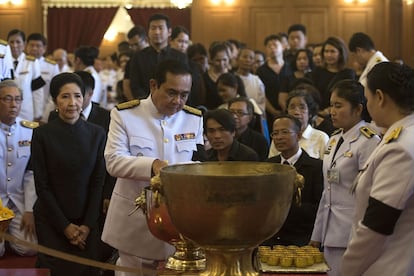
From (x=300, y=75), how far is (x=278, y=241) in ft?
10.2

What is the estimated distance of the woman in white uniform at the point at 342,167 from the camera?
3195mm

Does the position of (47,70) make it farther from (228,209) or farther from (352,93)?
(228,209)

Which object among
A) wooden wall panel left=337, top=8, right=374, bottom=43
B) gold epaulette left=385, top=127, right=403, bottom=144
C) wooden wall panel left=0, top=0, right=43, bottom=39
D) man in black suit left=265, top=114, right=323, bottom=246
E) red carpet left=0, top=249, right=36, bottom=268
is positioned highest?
wooden wall panel left=0, top=0, right=43, bottom=39

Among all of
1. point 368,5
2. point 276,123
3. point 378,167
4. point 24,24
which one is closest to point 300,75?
point 276,123

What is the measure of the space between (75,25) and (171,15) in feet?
5.86

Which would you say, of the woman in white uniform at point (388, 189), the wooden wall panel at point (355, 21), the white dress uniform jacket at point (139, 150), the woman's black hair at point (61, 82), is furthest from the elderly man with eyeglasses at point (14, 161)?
the wooden wall panel at point (355, 21)

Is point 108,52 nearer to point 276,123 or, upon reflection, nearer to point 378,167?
point 276,123

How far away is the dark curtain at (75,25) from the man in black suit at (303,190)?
29.3 feet

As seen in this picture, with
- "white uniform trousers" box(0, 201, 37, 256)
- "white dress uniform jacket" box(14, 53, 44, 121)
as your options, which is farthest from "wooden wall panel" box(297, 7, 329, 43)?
"white uniform trousers" box(0, 201, 37, 256)

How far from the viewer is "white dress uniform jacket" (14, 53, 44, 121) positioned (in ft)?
21.5

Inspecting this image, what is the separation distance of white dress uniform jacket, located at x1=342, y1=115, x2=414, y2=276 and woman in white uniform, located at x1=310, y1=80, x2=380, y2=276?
2.88 ft

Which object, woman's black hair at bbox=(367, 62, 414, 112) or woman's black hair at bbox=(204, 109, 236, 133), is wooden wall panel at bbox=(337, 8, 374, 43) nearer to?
woman's black hair at bbox=(204, 109, 236, 133)

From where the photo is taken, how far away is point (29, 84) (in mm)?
6770

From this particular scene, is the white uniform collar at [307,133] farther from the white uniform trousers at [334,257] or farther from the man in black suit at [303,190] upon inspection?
the white uniform trousers at [334,257]
